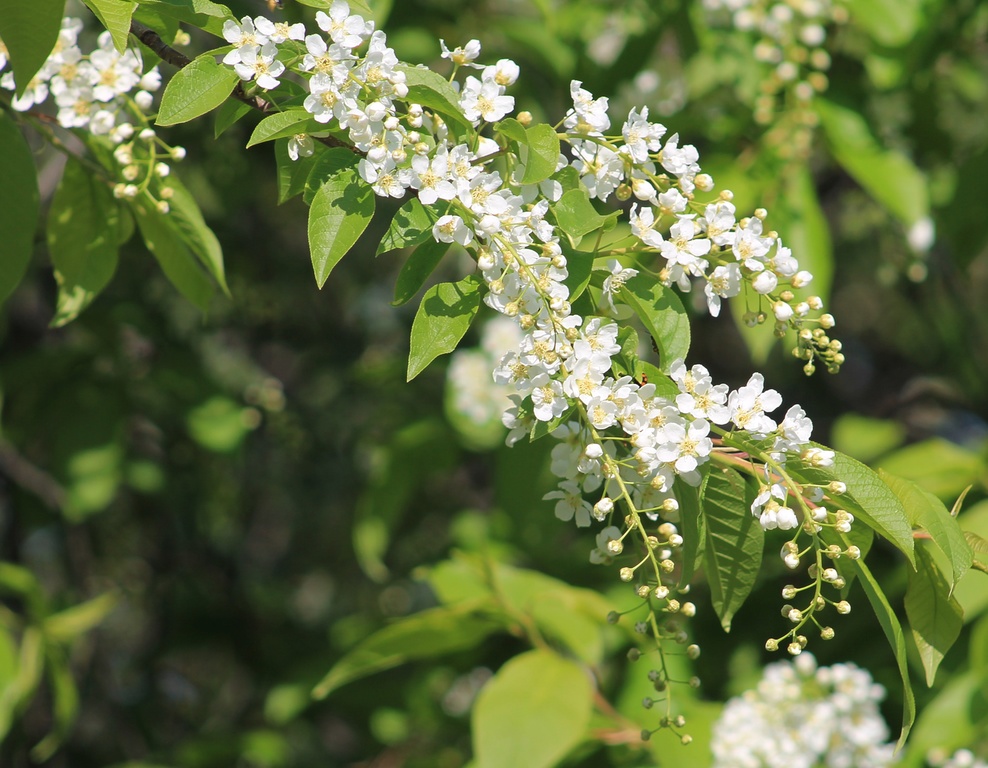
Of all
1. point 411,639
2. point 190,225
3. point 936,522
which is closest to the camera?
point 936,522

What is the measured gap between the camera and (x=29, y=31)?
1.22 meters

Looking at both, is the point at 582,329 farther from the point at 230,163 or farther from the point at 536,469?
the point at 230,163

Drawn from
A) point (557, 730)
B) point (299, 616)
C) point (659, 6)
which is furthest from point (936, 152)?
point (299, 616)

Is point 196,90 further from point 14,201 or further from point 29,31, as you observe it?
point 14,201

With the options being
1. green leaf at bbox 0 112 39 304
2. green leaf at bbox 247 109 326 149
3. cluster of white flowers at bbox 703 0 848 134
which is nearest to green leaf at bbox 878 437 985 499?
cluster of white flowers at bbox 703 0 848 134

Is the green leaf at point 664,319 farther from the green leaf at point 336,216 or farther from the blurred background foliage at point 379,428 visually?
the blurred background foliage at point 379,428

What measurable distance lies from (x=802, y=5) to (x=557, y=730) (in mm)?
1951

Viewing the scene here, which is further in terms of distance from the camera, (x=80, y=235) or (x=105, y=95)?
(x=80, y=235)

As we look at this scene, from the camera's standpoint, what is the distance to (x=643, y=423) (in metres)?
1.18

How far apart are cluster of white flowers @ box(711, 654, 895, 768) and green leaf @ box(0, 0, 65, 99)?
1743 millimetres

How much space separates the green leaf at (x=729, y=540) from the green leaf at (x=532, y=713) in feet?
2.47

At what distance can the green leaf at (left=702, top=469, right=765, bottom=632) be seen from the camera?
4.04ft

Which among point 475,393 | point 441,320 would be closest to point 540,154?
Result: point 441,320

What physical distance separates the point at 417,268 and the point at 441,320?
0.28ft
